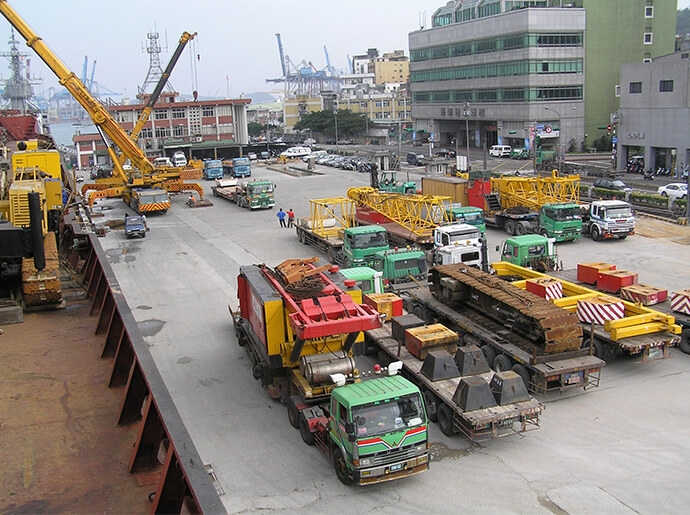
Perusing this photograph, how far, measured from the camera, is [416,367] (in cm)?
1714

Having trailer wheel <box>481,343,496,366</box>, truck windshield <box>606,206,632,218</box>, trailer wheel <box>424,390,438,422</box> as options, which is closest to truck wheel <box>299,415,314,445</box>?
trailer wheel <box>424,390,438,422</box>

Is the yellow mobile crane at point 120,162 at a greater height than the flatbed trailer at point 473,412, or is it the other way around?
the yellow mobile crane at point 120,162

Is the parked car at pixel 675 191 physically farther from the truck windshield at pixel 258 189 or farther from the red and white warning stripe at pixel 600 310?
the red and white warning stripe at pixel 600 310

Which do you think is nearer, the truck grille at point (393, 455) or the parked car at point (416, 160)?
the truck grille at point (393, 455)

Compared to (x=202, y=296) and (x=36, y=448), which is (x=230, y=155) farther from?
(x=36, y=448)

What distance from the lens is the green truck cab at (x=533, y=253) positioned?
2708cm

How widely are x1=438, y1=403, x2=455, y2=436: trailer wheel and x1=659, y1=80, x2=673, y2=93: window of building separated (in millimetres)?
53038

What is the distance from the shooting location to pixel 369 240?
29719 mm

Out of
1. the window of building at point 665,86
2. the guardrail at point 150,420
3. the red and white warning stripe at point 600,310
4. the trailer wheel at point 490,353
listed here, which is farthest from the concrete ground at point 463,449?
the window of building at point 665,86

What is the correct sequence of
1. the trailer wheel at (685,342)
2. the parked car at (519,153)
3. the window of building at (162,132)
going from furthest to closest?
the window of building at (162,132) → the parked car at (519,153) → the trailer wheel at (685,342)

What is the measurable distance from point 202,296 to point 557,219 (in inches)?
699

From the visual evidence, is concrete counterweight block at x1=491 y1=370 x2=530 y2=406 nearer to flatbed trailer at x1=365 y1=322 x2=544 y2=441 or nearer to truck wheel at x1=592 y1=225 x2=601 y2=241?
flatbed trailer at x1=365 y1=322 x2=544 y2=441

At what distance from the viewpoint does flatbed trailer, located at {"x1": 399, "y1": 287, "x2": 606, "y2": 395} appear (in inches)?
655

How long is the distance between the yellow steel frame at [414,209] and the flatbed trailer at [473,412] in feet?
57.1
